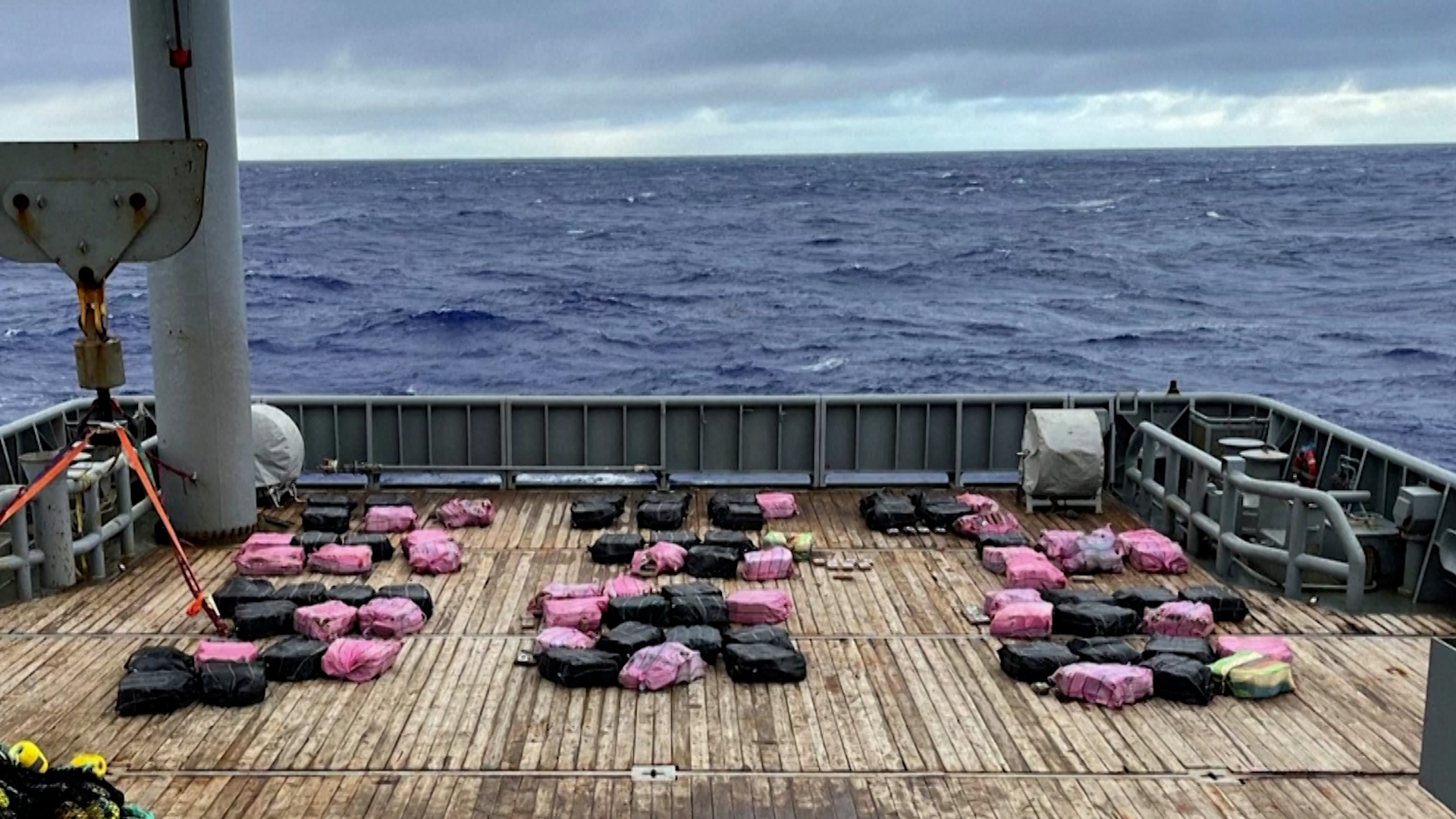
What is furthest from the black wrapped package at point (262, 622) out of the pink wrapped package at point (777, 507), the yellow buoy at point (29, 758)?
the pink wrapped package at point (777, 507)

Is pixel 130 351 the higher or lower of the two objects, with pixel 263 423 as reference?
lower

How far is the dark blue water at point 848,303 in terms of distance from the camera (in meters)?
45.5

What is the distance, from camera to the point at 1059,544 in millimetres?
15562

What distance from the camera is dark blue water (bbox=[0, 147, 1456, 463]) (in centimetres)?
4553

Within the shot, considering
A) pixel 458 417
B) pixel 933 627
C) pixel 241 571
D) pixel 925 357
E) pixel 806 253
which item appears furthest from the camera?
pixel 806 253

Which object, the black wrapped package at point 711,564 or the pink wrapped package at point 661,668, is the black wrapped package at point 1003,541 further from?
the pink wrapped package at point 661,668

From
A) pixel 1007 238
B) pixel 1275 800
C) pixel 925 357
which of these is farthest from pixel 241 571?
pixel 1007 238

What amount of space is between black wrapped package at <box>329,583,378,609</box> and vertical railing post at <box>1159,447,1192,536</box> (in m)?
9.35

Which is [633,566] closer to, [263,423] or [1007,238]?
[263,423]

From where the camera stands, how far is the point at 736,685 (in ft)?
39.1

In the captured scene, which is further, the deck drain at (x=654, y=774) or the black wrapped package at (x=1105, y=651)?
the black wrapped package at (x=1105, y=651)

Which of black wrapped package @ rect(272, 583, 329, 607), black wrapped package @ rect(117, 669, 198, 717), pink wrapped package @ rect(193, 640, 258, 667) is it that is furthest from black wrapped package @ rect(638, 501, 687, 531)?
black wrapped package @ rect(117, 669, 198, 717)

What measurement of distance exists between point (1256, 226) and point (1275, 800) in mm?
95122

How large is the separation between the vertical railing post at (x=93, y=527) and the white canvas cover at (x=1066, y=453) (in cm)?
1097
